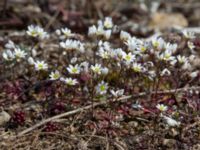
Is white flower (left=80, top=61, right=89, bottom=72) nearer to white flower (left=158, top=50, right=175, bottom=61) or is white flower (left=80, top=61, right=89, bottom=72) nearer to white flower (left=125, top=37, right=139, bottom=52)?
white flower (left=125, top=37, right=139, bottom=52)

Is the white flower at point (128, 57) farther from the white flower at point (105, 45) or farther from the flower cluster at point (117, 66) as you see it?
the white flower at point (105, 45)

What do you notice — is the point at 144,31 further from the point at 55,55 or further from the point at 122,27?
the point at 55,55

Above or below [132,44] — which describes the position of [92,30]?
above

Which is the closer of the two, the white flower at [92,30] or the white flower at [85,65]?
the white flower at [85,65]

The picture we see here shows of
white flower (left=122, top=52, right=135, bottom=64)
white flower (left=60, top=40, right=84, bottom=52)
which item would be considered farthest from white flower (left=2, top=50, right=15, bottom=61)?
white flower (left=122, top=52, right=135, bottom=64)

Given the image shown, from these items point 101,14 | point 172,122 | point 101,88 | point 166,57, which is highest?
point 101,14

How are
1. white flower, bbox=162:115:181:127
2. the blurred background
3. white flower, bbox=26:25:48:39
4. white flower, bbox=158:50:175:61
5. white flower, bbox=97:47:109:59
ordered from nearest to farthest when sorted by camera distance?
white flower, bbox=162:115:181:127 → white flower, bbox=158:50:175:61 → white flower, bbox=97:47:109:59 → white flower, bbox=26:25:48:39 → the blurred background

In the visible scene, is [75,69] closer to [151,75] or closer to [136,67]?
[136,67]

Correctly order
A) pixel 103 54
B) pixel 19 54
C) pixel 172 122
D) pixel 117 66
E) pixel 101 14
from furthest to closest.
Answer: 1. pixel 101 14
2. pixel 117 66
3. pixel 19 54
4. pixel 103 54
5. pixel 172 122

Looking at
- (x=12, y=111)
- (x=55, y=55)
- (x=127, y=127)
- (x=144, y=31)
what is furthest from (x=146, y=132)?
(x=144, y=31)

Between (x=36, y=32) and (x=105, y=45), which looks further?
(x=36, y=32)

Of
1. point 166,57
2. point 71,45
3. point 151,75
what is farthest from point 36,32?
point 166,57

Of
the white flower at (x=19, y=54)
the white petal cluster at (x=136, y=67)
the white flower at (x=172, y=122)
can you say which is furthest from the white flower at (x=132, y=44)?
the white flower at (x=19, y=54)
